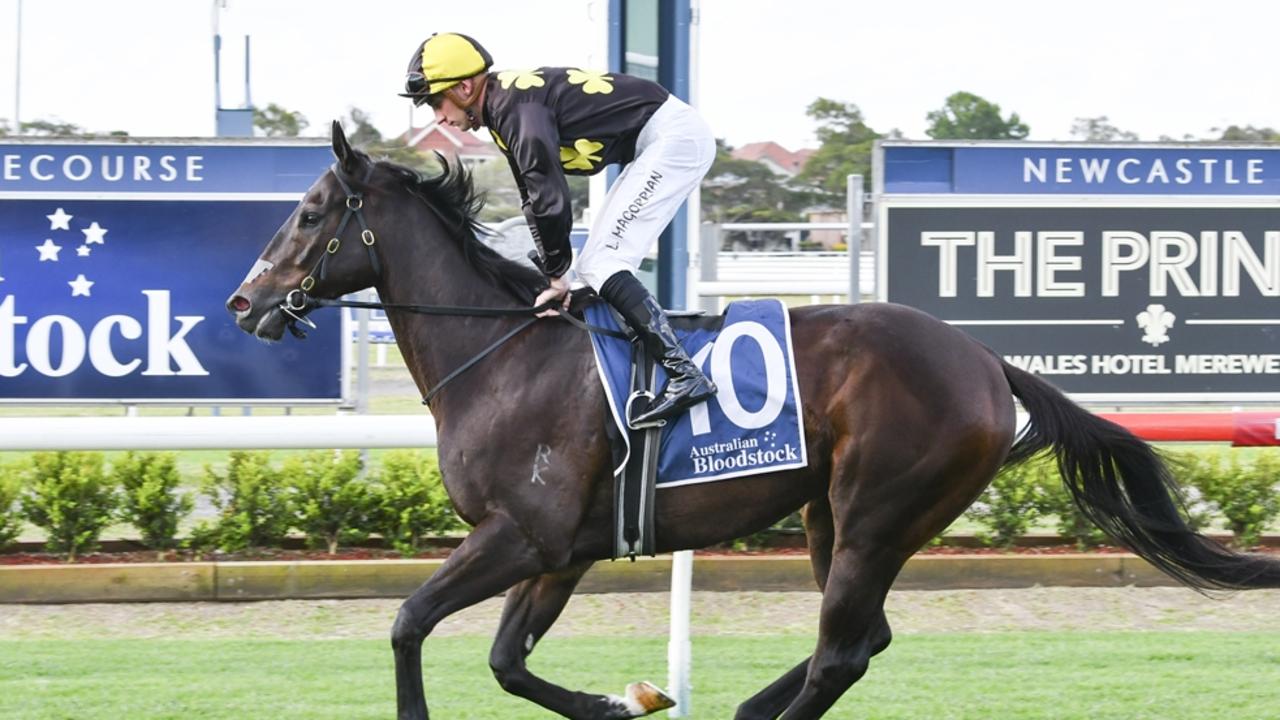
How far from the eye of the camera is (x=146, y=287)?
7.09 metres

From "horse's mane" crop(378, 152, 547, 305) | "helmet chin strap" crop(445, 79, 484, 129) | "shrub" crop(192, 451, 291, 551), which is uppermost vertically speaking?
"helmet chin strap" crop(445, 79, 484, 129)

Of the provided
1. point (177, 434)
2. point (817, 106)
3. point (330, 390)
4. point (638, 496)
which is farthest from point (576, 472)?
point (817, 106)

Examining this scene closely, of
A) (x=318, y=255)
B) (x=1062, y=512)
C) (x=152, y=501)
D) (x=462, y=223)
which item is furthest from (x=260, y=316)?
(x=1062, y=512)

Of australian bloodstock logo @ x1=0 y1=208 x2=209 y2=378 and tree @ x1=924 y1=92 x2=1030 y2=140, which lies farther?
tree @ x1=924 y1=92 x2=1030 y2=140

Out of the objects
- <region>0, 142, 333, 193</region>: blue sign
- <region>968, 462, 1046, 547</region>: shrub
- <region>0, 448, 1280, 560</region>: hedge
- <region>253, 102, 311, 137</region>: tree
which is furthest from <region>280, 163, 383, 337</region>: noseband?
<region>253, 102, 311, 137</region>: tree

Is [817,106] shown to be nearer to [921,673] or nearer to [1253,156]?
[1253,156]

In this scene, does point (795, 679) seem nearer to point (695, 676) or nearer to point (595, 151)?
point (695, 676)

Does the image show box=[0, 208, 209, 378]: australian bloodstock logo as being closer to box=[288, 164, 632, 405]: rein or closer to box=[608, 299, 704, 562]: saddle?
box=[288, 164, 632, 405]: rein

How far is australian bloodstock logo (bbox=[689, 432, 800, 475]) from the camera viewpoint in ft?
13.6

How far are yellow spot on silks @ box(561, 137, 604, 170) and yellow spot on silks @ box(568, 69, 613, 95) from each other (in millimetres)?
138

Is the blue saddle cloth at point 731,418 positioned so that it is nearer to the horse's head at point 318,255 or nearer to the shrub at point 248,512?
the horse's head at point 318,255

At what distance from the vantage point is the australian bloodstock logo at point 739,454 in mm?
4133

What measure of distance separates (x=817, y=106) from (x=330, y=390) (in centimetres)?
2617

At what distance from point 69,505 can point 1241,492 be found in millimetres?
5291
